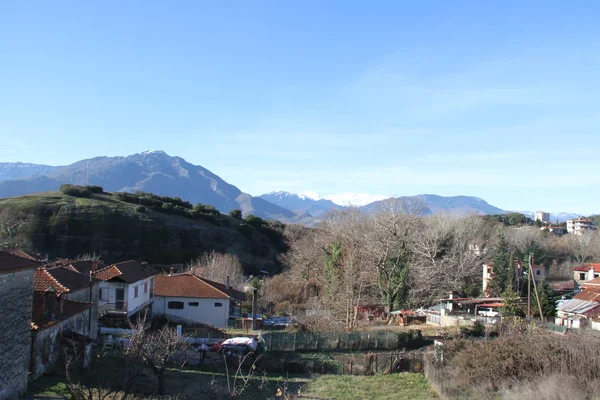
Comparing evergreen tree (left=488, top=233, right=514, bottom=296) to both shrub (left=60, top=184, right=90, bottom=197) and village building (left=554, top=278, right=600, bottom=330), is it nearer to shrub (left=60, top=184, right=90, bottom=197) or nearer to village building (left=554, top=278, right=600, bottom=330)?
village building (left=554, top=278, right=600, bottom=330)

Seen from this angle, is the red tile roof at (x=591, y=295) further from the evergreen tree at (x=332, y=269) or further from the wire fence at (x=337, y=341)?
the evergreen tree at (x=332, y=269)

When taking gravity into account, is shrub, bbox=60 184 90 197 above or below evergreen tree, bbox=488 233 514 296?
above

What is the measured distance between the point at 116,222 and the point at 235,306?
3860 cm

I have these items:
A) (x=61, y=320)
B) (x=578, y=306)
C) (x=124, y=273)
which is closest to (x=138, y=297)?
(x=124, y=273)

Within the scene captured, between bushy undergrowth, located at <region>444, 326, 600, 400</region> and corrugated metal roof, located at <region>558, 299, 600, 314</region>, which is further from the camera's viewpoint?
corrugated metal roof, located at <region>558, 299, 600, 314</region>

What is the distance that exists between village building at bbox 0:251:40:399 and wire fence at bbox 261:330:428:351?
13.7 metres

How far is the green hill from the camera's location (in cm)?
6644

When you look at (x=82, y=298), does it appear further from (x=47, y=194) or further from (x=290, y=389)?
(x=47, y=194)

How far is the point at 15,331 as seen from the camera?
51.5 feet

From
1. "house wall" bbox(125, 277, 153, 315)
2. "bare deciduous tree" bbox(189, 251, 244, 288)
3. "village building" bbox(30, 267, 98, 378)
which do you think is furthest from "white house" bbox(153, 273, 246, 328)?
"bare deciduous tree" bbox(189, 251, 244, 288)

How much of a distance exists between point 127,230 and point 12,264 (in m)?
59.0

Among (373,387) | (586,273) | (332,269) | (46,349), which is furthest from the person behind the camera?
(586,273)

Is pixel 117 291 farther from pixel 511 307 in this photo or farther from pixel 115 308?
pixel 511 307

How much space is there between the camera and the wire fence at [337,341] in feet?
91.9
